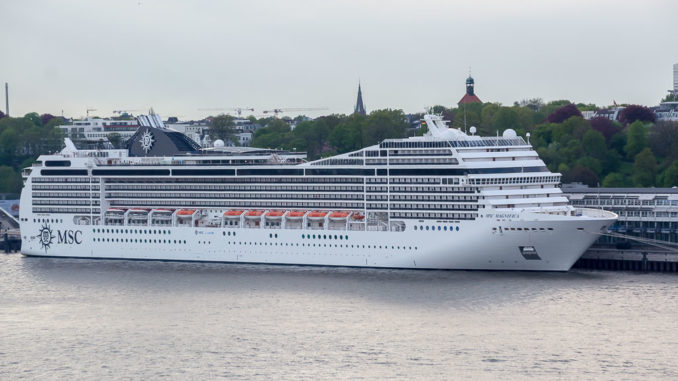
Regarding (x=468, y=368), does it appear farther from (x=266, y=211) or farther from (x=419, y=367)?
(x=266, y=211)

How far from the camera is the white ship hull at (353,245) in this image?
5688 centimetres

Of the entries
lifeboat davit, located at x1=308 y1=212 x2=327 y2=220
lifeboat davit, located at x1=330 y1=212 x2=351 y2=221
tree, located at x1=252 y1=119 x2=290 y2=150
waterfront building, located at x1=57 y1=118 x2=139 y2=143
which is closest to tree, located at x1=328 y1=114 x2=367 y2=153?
tree, located at x1=252 y1=119 x2=290 y2=150

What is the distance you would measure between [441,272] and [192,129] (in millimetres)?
83491

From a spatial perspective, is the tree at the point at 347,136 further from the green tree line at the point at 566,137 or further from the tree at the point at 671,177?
the tree at the point at 671,177

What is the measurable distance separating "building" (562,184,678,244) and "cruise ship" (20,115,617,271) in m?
4.45

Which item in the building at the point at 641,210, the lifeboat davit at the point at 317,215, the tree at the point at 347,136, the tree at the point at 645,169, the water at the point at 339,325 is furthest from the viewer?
the tree at the point at 347,136

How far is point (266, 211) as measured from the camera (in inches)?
2557

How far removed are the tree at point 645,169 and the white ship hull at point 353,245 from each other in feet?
106

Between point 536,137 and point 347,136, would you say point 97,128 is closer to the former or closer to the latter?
point 347,136

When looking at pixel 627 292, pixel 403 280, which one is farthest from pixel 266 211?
pixel 627 292

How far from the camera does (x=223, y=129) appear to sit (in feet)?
438

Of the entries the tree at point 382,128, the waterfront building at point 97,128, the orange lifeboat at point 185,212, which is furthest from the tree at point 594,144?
the waterfront building at point 97,128

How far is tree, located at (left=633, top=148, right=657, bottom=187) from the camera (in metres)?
89.0

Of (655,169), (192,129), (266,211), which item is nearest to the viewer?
(266,211)
